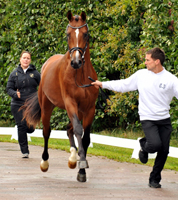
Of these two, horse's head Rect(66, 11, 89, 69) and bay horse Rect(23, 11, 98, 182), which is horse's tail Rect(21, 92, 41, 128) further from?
horse's head Rect(66, 11, 89, 69)

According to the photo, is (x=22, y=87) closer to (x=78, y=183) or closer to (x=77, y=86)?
(x=77, y=86)

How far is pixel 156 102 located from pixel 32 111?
11.4ft

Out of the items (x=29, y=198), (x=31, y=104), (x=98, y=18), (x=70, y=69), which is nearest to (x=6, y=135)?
(x=98, y=18)

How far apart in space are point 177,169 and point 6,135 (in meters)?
8.29

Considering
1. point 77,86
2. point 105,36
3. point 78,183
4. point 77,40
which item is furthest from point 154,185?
point 105,36

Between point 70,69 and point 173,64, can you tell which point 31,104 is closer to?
point 70,69

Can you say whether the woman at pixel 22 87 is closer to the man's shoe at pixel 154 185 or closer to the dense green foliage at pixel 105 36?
the dense green foliage at pixel 105 36

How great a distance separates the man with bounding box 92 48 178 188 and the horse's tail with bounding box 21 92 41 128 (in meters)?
3.10

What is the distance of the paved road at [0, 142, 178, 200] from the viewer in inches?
226

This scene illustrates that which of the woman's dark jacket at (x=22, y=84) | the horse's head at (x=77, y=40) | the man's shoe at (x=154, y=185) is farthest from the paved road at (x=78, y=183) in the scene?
the horse's head at (x=77, y=40)

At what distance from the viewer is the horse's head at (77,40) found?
21.0 ft

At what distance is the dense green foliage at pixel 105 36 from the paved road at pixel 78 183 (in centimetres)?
229

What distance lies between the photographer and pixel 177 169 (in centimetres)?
800

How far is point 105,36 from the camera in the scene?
12422 millimetres
